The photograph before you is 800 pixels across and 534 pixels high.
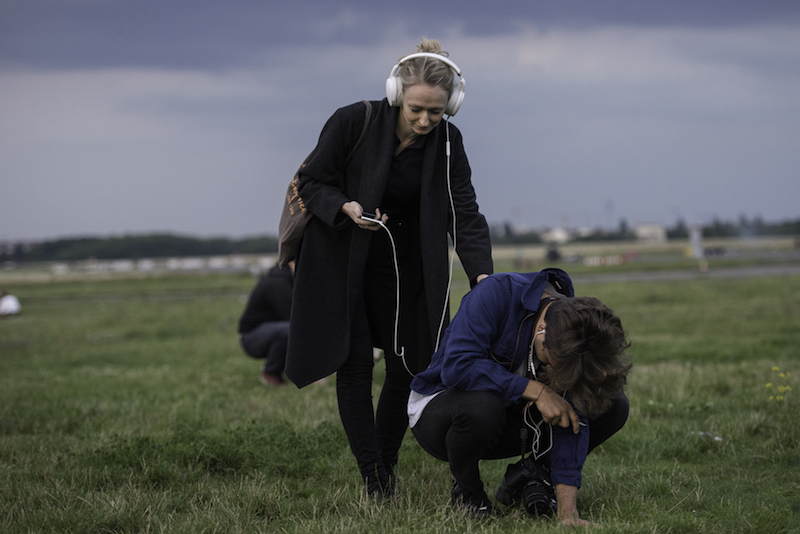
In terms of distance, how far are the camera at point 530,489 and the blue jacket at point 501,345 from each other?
0.15m

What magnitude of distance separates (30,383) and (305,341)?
6.40 m

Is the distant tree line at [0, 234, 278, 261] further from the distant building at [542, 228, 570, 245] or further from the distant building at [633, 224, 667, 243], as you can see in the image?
the distant building at [633, 224, 667, 243]

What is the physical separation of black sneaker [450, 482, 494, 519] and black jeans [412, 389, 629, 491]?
37 millimetres

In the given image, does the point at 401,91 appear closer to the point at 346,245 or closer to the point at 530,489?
the point at 346,245

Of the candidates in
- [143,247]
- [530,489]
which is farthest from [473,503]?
[143,247]

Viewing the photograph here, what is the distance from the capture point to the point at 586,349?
285cm

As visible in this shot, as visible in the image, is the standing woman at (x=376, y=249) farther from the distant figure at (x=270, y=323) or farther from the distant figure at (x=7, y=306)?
the distant figure at (x=7, y=306)

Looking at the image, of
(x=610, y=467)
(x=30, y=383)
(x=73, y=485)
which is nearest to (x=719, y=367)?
(x=610, y=467)

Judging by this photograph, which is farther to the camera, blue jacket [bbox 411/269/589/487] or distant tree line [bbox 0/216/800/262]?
distant tree line [bbox 0/216/800/262]

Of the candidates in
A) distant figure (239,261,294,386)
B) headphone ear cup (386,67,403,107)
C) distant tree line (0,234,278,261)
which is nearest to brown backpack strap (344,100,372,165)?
headphone ear cup (386,67,403,107)

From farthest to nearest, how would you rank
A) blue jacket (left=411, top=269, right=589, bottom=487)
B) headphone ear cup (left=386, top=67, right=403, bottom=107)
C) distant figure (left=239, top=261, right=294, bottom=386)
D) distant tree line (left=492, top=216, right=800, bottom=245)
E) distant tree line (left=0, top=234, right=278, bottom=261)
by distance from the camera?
distant tree line (left=0, top=234, right=278, bottom=261) < distant tree line (left=492, top=216, right=800, bottom=245) < distant figure (left=239, top=261, right=294, bottom=386) < headphone ear cup (left=386, top=67, right=403, bottom=107) < blue jacket (left=411, top=269, right=589, bottom=487)

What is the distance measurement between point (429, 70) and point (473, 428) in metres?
1.61

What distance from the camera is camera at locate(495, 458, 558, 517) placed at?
10.9 ft

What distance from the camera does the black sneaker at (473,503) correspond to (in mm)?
3324
